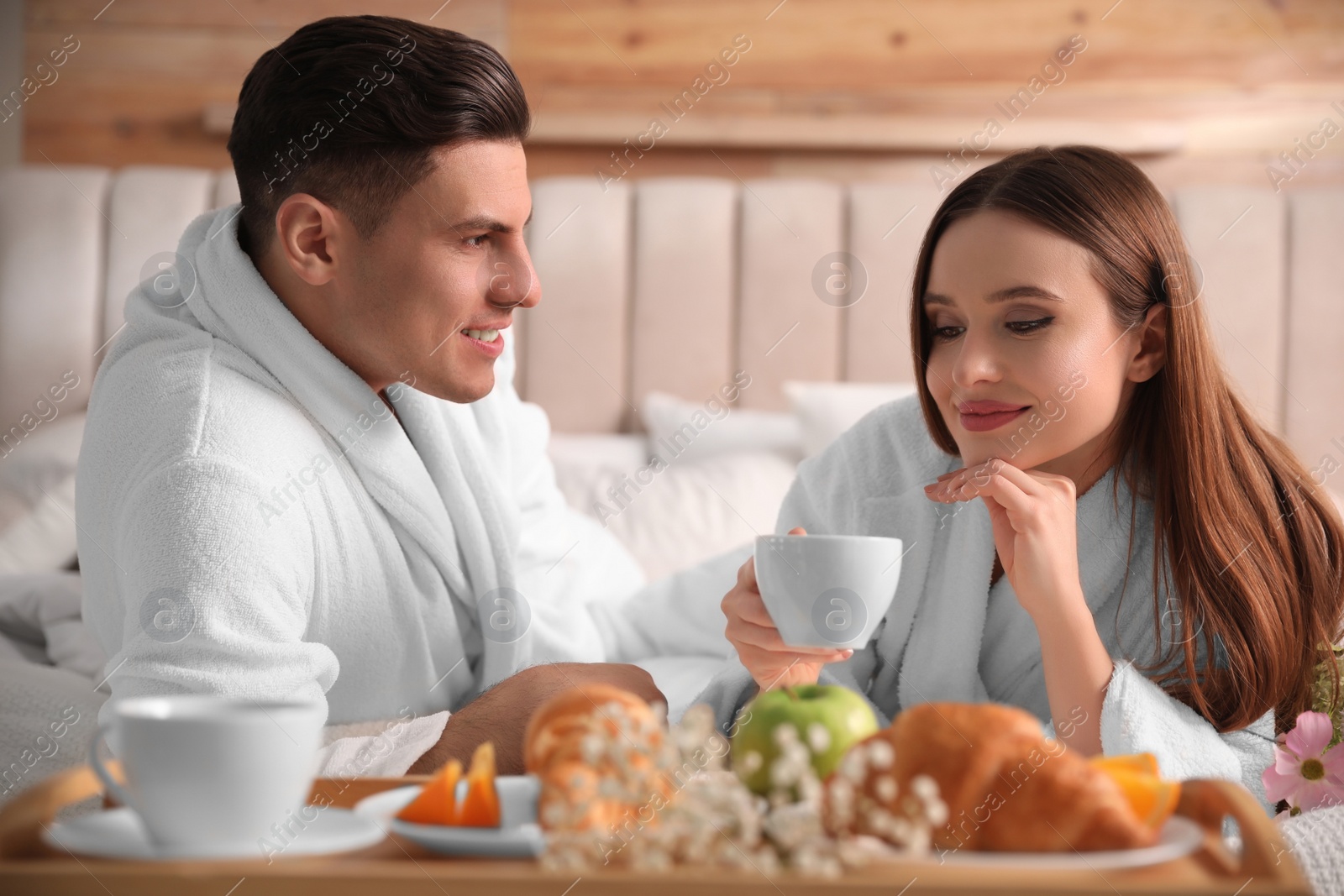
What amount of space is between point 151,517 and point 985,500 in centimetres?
86

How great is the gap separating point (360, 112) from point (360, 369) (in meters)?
0.33

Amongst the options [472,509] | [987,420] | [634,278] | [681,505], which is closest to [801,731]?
[987,420]

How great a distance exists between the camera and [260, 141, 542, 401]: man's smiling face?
136 cm

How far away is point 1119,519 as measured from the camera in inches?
52.6

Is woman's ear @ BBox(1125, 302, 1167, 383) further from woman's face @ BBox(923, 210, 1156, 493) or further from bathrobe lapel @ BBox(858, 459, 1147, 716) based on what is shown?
bathrobe lapel @ BBox(858, 459, 1147, 716)

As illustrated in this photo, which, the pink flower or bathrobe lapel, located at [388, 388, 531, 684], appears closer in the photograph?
the pink flower

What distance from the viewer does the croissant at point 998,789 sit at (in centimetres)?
57

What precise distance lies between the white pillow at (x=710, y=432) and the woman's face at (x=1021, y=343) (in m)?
1.11

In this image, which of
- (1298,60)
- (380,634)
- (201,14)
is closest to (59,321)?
(201,14)

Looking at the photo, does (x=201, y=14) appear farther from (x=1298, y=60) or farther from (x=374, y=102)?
(x=1298, y=60)

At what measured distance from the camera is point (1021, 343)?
1.18 meters

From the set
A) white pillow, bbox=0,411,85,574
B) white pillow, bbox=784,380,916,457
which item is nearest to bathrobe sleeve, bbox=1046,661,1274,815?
white pillow, bbox=784,380,916,457

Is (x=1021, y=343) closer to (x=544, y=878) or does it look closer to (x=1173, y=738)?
(x=1173, y=738)

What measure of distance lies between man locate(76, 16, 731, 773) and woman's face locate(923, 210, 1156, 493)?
0.51 meters
